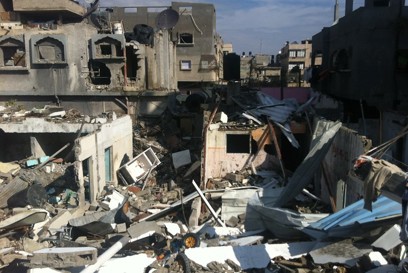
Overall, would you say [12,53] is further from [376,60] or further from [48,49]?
[376,60]

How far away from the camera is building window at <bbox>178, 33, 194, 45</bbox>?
36544 millimetres

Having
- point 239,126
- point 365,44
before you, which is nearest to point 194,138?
point 239,126

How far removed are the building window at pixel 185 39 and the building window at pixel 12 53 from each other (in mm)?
15977

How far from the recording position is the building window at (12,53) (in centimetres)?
2234

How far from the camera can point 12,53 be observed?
23469 millimetres

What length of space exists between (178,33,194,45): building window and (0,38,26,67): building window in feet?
52.4

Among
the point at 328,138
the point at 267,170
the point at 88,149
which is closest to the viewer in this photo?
the point at 328,138

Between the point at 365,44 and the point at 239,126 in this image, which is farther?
the point at 365,44

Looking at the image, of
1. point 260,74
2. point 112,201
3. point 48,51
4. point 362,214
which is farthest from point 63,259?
point 260,74

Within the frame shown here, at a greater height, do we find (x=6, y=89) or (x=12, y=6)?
(x=12, y=6)

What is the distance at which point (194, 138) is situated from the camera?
67.6 feet

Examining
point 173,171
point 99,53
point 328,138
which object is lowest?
point 173,171

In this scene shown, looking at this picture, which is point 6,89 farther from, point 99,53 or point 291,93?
point 291,93

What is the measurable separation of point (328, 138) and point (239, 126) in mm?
4715
